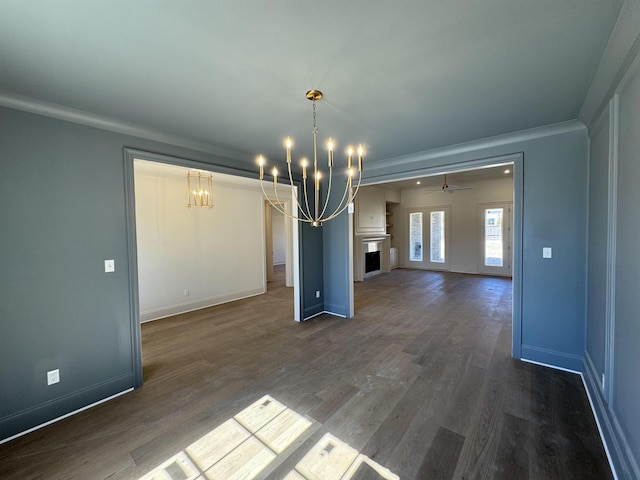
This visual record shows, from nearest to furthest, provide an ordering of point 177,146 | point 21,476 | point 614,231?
point 21,476 < point 614,231 < point 177,146

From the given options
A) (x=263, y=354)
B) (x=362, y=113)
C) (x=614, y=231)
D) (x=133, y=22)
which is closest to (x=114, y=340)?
(x=263, y=354)

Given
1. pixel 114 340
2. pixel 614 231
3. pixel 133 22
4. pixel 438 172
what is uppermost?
pixel 133 22

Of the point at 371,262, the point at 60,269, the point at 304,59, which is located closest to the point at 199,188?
the point at 60,269

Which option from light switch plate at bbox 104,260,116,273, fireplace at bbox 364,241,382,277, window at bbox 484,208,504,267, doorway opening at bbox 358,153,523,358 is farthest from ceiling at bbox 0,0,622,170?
window at bbox 484,208,504,267

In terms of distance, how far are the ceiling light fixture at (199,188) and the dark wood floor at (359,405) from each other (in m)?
2.36

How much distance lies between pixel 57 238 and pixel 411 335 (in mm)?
4055

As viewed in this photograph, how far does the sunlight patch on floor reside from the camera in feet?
5.29

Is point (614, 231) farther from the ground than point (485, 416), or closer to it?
farther from the ground

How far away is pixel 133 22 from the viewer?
4.25 ft

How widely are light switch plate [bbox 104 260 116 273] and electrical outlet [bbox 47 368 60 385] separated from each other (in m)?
0.86

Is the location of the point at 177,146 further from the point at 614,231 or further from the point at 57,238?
the point at 614,231

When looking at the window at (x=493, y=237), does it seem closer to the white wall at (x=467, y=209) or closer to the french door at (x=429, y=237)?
the white wall at (x=467, y=209)

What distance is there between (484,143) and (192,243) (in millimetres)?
5090

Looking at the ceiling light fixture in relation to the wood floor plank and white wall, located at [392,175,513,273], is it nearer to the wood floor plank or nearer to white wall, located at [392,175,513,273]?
the wood floor plank
